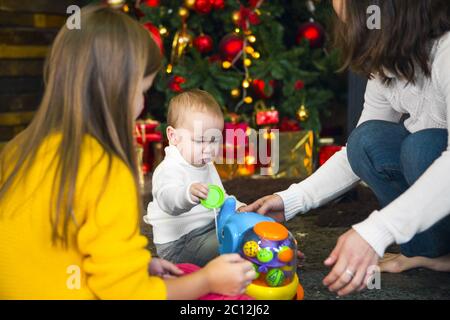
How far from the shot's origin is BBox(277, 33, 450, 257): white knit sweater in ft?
3.84

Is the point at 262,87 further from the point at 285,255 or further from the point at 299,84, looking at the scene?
the point at 285,255

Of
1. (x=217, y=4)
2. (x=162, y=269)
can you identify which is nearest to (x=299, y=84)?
(x=217, y=4)

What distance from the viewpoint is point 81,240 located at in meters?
1.00

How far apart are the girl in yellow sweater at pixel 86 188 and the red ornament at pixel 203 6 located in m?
1.78

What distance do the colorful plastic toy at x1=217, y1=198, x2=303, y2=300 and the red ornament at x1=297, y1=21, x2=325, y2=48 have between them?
1.87 m

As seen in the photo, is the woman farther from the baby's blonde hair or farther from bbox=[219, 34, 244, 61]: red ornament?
bbox=[219, 34, 244, 61]: red ornament

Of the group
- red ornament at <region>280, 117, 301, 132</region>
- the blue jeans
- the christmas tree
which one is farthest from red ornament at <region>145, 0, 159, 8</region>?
the blue jeans

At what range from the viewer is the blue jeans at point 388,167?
5.10 ft

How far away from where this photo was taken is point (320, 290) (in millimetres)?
1505

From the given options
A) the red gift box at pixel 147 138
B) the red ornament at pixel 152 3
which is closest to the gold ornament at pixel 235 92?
the red gift box at pixel 147 138

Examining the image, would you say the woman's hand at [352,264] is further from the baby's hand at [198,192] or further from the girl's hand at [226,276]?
the baby's hand at [198,192]

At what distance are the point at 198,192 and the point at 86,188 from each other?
447 mm

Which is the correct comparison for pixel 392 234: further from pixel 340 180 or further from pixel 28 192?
pixel 28 192
